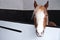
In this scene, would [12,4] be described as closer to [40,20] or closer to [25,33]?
[25,33]

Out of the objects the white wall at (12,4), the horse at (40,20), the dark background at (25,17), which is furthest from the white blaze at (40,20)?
the white wall at (12,4)

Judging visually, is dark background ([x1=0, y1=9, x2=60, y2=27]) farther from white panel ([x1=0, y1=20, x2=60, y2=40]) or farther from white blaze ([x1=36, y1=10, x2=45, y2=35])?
white blaze ([x1=36, y1=10, x2=45, y2=35])

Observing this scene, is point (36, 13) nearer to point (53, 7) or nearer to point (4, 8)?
point (53, 7)

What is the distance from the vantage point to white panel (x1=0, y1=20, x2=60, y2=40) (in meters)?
0.56

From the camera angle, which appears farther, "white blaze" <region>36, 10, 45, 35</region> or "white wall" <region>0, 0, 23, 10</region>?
"white wall" <region>0, 0, 23, 10</region>

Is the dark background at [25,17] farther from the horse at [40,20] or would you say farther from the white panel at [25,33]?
the horse at [40,20]

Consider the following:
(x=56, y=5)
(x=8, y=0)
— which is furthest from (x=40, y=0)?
(x=8, y=0)

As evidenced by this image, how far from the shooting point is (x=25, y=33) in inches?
25.1

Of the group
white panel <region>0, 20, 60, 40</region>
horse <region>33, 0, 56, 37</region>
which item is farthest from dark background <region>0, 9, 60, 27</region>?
horse <region>33, 0, 56, 37</region>

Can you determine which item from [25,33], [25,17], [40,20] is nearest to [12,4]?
[25,17]

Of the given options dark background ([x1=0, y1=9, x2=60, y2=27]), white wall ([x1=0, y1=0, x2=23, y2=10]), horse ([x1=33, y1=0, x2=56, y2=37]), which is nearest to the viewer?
horse ([x1=33, y1=0, x2=56, y2=37])

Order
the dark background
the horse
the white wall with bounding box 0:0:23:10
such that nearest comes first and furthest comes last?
the horse → the dark background → the white wall with bounding box 0:0:23:10

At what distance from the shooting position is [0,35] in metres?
0.78

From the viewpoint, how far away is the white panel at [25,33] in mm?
557
